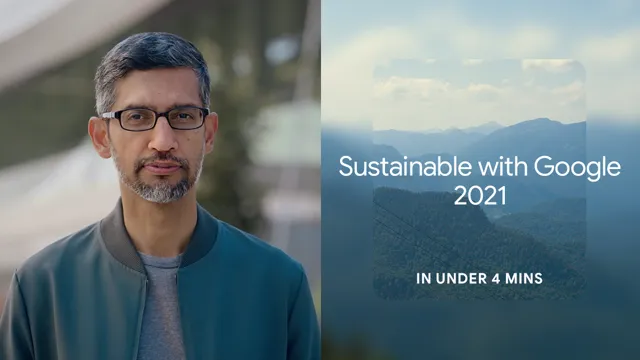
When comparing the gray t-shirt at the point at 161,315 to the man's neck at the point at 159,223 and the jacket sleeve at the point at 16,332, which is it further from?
the jacket sleeve at the point at 16,332

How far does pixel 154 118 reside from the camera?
1473mm

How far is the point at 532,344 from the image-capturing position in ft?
8.65

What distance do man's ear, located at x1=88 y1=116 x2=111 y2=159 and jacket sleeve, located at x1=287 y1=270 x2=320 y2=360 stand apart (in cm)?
50

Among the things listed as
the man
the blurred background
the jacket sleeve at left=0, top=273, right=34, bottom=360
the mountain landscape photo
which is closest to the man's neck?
the man

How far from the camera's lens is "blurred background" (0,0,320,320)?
2.62m

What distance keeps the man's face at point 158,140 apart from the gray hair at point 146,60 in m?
0.01

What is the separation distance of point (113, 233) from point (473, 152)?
1.38 meters

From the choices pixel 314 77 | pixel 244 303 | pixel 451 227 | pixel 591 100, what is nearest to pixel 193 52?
pixel 244 303

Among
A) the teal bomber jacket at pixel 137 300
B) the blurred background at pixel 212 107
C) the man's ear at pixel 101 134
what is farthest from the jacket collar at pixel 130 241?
the blurred background at pixel 212 107

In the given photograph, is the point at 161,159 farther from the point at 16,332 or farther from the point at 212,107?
the point at 212,107

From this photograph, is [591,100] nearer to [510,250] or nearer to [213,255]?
[510,250]

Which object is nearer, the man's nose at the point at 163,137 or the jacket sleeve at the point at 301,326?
the man's nose at the point at 163,137

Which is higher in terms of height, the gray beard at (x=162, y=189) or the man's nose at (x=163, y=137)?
the man's nose at (x=163, y=137)

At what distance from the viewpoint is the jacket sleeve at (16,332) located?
154cm
